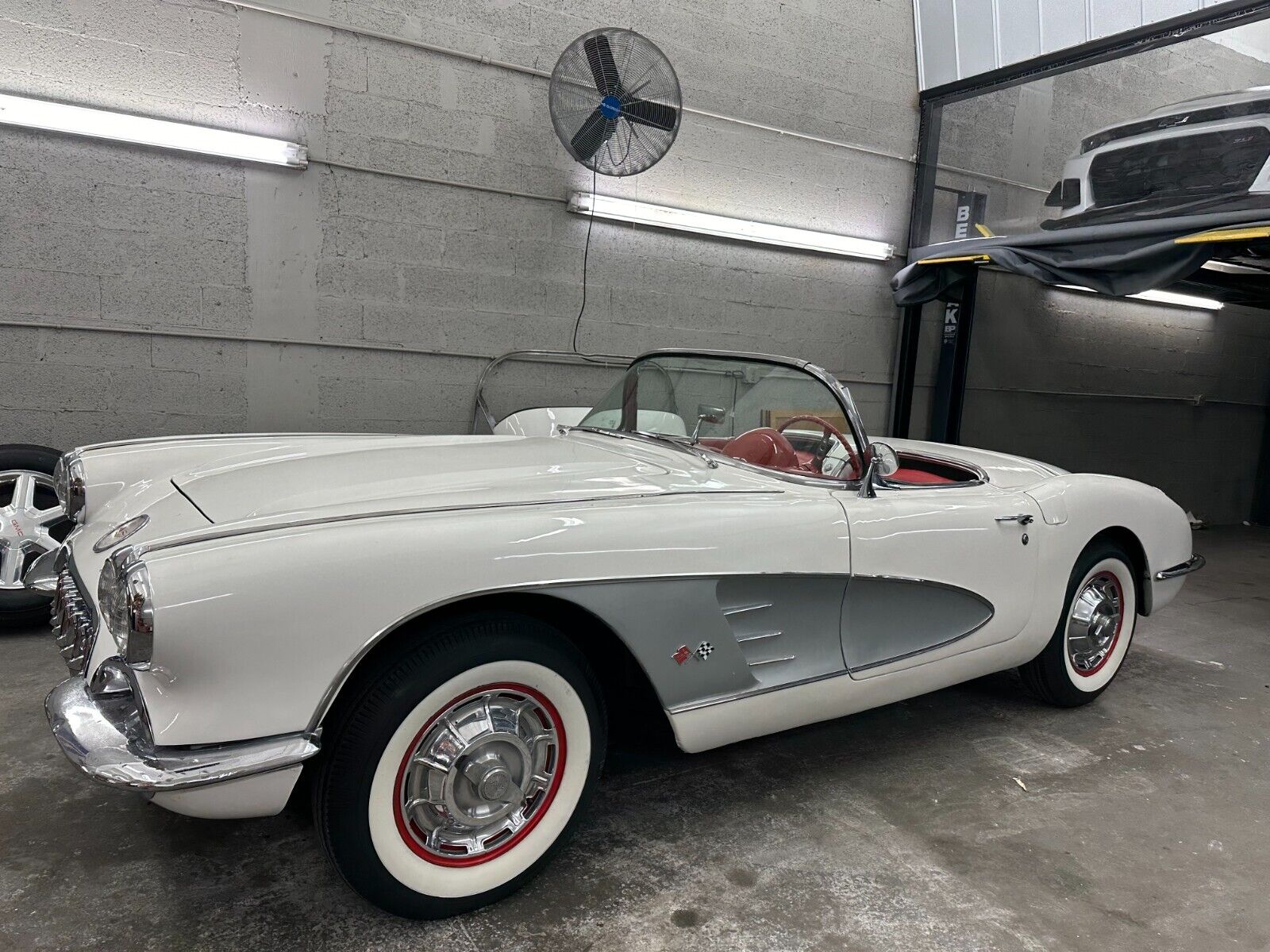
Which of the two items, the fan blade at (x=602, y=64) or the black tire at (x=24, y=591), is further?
the fan blade at (x=602, y=64)

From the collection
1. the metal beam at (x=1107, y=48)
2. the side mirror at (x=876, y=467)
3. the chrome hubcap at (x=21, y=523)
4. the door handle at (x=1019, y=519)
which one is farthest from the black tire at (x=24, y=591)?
the metal beam at (x=1107, y=48)

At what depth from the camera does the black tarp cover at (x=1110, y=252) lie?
4680 millimetres

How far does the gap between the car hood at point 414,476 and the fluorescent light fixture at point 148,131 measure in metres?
2.52

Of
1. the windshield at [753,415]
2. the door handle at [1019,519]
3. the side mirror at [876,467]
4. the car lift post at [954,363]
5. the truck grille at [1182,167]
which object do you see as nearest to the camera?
the side mirror at [876,467]

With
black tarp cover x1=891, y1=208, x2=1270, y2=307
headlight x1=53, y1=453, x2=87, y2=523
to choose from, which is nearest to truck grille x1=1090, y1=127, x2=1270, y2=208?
black tarp cover x1=891, y1=208, x2=1270, y2=307

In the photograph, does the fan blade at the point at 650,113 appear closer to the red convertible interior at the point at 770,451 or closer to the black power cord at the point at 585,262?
the black power cord at the point at 585,262

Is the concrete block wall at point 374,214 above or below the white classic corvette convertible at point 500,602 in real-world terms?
above

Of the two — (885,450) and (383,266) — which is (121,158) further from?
(885,450)

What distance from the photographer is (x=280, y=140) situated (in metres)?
4.59

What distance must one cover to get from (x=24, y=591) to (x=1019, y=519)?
3822mm

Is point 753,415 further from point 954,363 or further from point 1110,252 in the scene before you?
point 954,363

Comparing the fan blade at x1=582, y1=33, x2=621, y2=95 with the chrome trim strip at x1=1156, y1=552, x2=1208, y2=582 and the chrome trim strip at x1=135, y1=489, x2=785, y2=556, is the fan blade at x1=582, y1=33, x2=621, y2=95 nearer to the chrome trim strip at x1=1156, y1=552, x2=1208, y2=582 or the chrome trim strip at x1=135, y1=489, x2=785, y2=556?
the chrome trim strip at x1=135, y1=489, x2=785, y2=556

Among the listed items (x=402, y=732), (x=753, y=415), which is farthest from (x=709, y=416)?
(x=402, y=732)

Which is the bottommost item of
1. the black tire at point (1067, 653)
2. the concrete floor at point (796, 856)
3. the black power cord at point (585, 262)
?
the concrete floor at point (796, 856)
